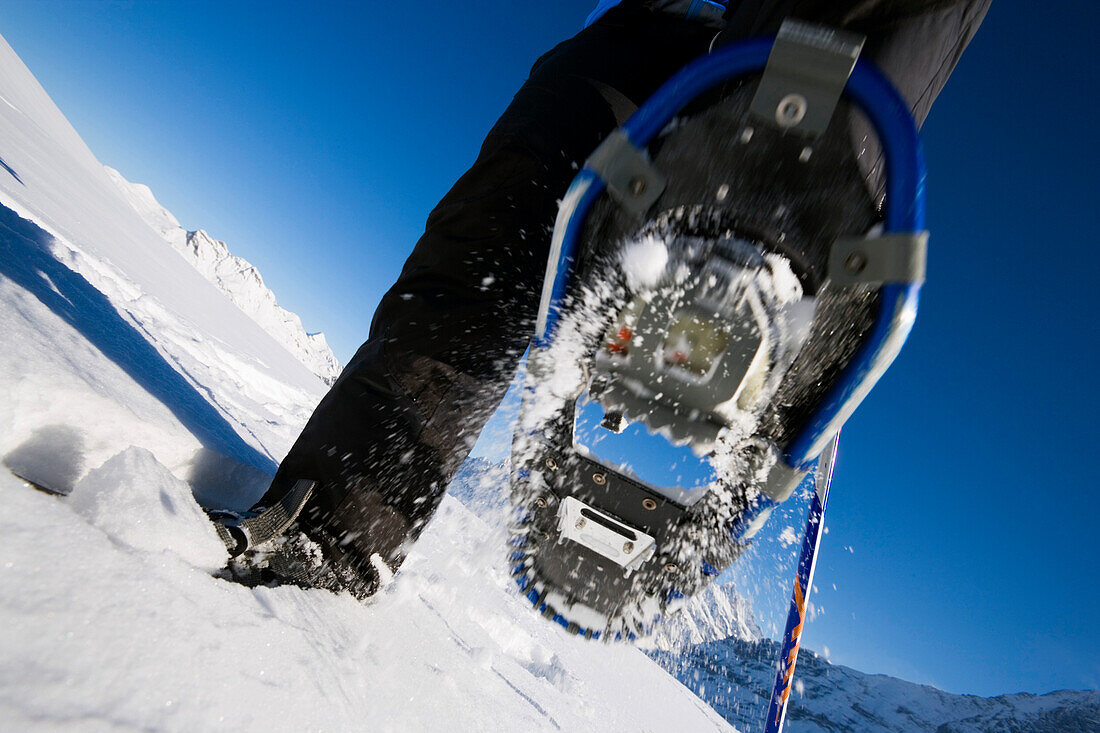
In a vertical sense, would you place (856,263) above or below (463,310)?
above

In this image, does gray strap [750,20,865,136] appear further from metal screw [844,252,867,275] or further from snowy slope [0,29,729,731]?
snowy slope [0,29,729,731]

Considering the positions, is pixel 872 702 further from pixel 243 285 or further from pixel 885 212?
pixel 243 285

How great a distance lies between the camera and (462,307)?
105 centimetres

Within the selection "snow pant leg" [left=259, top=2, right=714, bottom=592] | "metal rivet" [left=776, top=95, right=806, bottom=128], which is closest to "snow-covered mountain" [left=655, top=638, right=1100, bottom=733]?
"snow pant leg" [left=259, top=2, right=714, bottom=592]

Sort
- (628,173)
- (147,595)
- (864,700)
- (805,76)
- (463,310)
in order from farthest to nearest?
(864,700)
(463,310)
(628,173)
(805,76)
(147,595)

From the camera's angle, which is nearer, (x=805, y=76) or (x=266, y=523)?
(x=805, y=76)

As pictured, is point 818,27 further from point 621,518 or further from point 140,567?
point 140,567

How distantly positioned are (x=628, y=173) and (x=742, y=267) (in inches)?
8.8

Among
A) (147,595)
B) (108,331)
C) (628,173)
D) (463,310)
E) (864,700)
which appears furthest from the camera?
(864,700)

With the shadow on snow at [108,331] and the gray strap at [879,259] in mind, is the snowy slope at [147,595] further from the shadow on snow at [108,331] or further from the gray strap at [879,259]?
the gray strap at [879,259]

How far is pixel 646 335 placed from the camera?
2.51ft

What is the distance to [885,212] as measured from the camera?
0.67 meters

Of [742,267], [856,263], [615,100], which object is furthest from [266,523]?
[615,100]

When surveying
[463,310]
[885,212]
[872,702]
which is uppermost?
[872,702]
